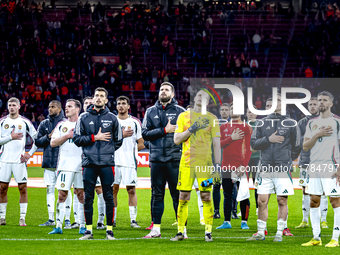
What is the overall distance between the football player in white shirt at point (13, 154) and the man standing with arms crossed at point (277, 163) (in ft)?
15.9

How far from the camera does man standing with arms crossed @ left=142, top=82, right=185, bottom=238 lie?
24.9ft

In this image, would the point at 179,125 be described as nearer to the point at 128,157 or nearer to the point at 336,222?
the point at 128,157

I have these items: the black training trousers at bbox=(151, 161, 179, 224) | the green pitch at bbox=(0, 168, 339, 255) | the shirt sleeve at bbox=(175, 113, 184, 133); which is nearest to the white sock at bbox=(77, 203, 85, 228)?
the green pitch at bbox=(0, 168, 339, 255)

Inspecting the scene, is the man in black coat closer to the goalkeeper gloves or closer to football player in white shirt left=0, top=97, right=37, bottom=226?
football player in white shirt left=0, top=97, right=37, bottom=226

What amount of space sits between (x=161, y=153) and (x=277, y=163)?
78.7 inches

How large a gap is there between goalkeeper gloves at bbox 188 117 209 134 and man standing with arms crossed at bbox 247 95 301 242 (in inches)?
41.6

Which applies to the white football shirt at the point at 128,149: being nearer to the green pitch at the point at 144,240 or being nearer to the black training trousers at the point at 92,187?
the green pitch at the point at 144,240

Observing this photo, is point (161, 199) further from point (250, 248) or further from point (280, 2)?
point (280, 2)

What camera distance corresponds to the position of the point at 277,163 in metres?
7.28

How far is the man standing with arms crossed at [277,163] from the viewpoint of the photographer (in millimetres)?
7152

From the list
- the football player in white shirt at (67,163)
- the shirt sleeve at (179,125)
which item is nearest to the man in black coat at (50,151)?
the football player in white shirt at (67,163)

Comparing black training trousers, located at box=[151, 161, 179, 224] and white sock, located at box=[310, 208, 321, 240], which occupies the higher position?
black training trousers, located at box=[151, 161, 179, 224]

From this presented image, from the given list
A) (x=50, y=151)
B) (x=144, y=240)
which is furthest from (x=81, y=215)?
(x=50, y=151)

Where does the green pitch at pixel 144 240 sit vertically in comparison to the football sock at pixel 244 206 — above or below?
below
